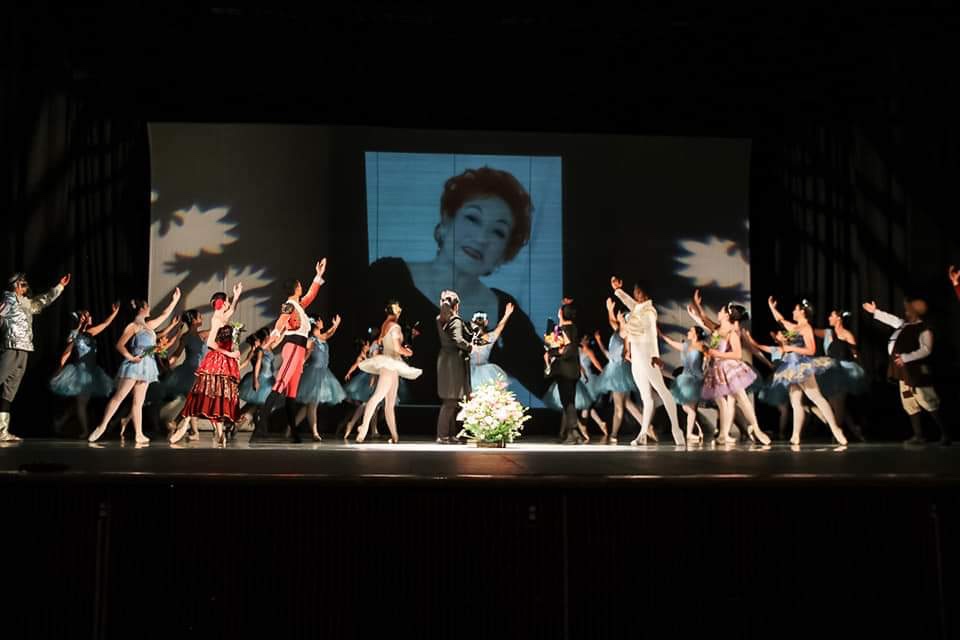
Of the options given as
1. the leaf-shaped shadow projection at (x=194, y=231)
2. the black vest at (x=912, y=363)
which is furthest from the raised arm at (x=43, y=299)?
the black vest at (x=912, y=363)

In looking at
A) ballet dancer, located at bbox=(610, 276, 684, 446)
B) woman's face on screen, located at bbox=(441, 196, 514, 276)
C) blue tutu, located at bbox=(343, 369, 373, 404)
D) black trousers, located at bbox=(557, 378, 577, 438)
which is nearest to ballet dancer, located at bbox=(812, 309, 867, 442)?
ballet dancer, located at bbox=(610, 276, 684, 446)

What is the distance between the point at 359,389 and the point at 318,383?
2.17 ft

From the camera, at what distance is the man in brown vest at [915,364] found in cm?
848

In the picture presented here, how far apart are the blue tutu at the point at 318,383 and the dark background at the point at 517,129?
195 centimetres

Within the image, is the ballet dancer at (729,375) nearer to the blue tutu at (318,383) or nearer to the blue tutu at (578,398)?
the blue tutu at (578,398)

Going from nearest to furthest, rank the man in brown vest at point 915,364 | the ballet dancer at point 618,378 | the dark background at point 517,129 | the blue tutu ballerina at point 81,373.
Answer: the dark background at point 517,129 → the man in brown vest at point 915,364 → the blue tutu ballerina at point 81,373 → the ballet dancer at point 618,378

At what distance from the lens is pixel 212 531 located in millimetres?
3010

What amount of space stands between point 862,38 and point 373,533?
823 centimetres

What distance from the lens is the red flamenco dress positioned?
23.8ft

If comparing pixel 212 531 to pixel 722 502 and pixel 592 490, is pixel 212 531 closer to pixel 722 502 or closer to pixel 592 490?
pixel 592 490

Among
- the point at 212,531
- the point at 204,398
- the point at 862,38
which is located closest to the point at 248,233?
the point at 204,398

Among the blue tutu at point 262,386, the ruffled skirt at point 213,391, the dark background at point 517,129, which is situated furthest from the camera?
the blue tutu at point 262,386

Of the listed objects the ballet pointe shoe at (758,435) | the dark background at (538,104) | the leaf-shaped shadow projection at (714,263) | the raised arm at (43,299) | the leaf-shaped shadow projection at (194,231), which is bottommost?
the ballet pointe shoe at (758,435)

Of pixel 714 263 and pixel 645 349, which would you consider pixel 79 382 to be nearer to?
pixel 645 349
